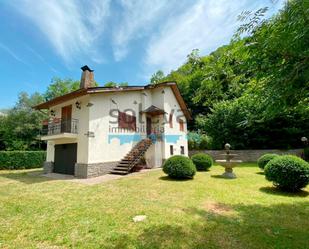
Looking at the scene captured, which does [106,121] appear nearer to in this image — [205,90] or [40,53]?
[40,53]

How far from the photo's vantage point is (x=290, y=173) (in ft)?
23.1

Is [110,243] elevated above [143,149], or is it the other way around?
[143,149]

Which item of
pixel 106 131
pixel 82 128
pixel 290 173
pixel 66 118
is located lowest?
pixel 290 173

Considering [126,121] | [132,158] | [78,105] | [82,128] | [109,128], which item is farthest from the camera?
[126,121]

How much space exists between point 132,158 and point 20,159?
11.1m

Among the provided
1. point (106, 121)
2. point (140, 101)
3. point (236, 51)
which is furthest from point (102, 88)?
point (236, 51)

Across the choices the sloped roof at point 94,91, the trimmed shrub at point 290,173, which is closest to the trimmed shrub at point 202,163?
the trimmed shrub at point 290,173

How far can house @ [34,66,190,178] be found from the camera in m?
11.6

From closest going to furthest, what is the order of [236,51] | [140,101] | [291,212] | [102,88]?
[236,51] → [291,212] → [102,88] → [140,101]

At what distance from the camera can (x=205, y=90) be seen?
144 inches

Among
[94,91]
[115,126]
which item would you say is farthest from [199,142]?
[94,91]

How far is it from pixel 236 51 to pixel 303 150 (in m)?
21.2

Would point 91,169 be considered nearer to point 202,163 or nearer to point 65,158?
point 65,158

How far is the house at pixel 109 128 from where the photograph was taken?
11617 mm
